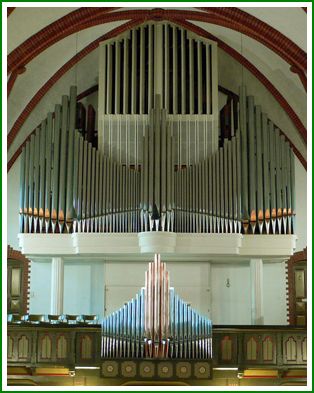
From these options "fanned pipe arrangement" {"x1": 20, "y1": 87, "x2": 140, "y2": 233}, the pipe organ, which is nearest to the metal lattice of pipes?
the pipe organ

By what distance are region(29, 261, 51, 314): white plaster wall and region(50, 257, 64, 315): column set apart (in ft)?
6.66

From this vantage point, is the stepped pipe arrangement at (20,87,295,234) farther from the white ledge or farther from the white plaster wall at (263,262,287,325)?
the white plaster wall at (263,262,287,325)

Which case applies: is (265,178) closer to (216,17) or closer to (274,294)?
(274,294)

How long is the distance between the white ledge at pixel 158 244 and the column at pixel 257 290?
741mm

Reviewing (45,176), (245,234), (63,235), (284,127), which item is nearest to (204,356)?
(245,234)

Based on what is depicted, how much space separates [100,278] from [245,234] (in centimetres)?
480

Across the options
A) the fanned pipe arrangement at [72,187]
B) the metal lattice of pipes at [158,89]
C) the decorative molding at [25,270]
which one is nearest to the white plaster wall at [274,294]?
the metal lattice of pipes at [158,89]

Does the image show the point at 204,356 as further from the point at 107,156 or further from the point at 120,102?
the point at 120,102

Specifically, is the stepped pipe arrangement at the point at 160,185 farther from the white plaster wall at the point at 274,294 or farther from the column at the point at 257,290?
the white plaster wall at the point at 274,294

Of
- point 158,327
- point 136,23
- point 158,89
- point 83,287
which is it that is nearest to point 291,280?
point 83,287

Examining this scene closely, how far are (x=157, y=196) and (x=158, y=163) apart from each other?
912mm

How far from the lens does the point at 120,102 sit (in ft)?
68.1

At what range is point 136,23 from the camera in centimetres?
2139

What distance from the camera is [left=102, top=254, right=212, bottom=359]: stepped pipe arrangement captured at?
17.2 metres
